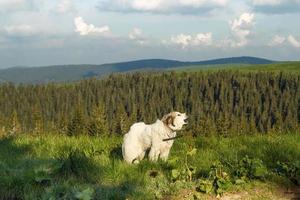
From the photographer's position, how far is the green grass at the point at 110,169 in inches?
338

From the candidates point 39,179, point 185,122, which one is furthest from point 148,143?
point 39,179

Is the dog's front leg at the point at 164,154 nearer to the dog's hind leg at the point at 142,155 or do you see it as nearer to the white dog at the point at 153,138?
the white dog at the point at 153,138

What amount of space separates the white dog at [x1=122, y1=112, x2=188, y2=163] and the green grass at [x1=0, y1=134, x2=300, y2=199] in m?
0.53

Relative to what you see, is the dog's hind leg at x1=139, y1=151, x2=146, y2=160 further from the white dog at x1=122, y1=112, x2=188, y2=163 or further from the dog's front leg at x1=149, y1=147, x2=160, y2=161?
the dog's front leg at x1=149, y1=147, x2=160, y2=161

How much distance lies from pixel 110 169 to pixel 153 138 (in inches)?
82.5

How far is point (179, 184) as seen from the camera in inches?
355

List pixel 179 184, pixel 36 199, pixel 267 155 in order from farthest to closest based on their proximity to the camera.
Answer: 1. pixel 267 155
2. pixel 179 184
3. pixel 36 199

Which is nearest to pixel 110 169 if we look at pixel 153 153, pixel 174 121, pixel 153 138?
pixel 153 153

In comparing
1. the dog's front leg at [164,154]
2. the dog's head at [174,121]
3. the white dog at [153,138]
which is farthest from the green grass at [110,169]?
the dog's head at [174,121]

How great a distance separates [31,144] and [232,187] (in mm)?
7606

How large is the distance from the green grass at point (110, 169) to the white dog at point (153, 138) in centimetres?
53

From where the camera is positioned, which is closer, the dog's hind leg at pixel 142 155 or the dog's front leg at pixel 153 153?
the dog's front leg at pixel 153 153

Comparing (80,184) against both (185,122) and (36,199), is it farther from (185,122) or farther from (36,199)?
(185,122)

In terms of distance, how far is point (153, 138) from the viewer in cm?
1205
